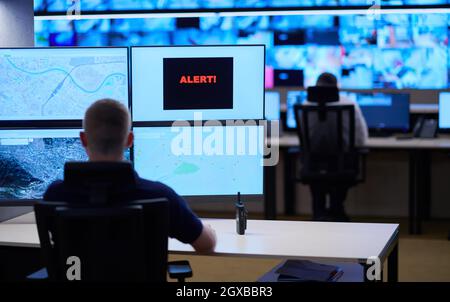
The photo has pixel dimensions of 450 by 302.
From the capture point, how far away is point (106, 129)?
2.78 m

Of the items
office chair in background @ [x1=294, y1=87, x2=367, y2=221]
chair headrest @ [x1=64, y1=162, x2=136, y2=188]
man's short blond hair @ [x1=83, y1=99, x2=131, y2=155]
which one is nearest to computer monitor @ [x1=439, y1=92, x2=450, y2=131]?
office chair in background @ [x1=294, y1=87, x2=367, y2=221]

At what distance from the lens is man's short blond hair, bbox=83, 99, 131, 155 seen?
2775 mm

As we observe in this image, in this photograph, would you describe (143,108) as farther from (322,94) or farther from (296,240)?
(322,94)

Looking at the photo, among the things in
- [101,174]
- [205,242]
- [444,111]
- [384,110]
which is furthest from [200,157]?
[384,110]

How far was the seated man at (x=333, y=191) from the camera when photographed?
6812mm

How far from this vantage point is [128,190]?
2.65 m

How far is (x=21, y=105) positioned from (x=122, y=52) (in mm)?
528

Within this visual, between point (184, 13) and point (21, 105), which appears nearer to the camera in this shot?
point (21, 105)

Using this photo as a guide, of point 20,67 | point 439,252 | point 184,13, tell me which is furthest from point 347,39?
point 20,67

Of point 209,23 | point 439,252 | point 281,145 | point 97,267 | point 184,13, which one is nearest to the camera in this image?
point 97,267

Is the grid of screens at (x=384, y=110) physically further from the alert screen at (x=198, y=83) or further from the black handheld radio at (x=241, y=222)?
the black handheld radio at (x=241, y=222)

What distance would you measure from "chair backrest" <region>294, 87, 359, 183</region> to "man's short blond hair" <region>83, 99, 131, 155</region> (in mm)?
3907

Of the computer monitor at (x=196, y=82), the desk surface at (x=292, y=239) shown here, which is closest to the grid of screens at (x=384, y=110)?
the computer monitor at (x=196, y=82)
